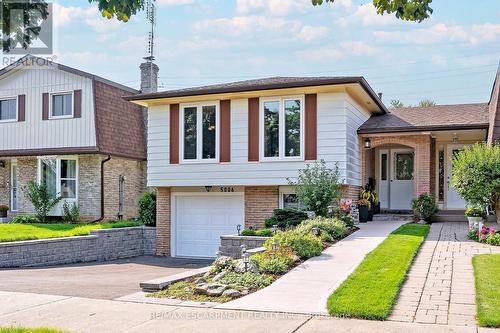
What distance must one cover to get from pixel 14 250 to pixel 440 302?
414 inches

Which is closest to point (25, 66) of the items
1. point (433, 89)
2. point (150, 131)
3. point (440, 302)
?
point (150, 131)

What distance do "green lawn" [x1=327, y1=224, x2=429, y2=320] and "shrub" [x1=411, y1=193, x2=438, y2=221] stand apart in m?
5.04

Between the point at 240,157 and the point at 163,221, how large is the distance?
386 centimetres

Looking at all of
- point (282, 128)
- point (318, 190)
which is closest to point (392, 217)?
point (318, 190)

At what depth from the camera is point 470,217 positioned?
1350cm

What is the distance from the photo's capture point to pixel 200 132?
1744 centimetres

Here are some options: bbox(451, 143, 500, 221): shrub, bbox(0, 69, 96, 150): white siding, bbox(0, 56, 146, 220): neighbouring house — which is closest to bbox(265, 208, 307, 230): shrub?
bbox(451, 143, 500, 221): shrub

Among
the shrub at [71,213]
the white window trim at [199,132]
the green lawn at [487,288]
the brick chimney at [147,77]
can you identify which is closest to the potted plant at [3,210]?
the shrub at [71,213]

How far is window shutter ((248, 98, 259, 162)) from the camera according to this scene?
16.6 meters

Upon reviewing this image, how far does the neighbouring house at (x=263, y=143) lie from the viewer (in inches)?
626

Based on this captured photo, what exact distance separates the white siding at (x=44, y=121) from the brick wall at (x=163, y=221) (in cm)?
417

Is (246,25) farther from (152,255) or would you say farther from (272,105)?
(152,255)

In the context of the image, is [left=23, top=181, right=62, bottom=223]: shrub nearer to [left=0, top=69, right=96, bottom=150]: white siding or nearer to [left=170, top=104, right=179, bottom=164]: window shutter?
[left=0, top=69, right=96, bottom=150]: white siding

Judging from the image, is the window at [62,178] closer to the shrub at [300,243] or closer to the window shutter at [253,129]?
the window shutter at [253,129]
